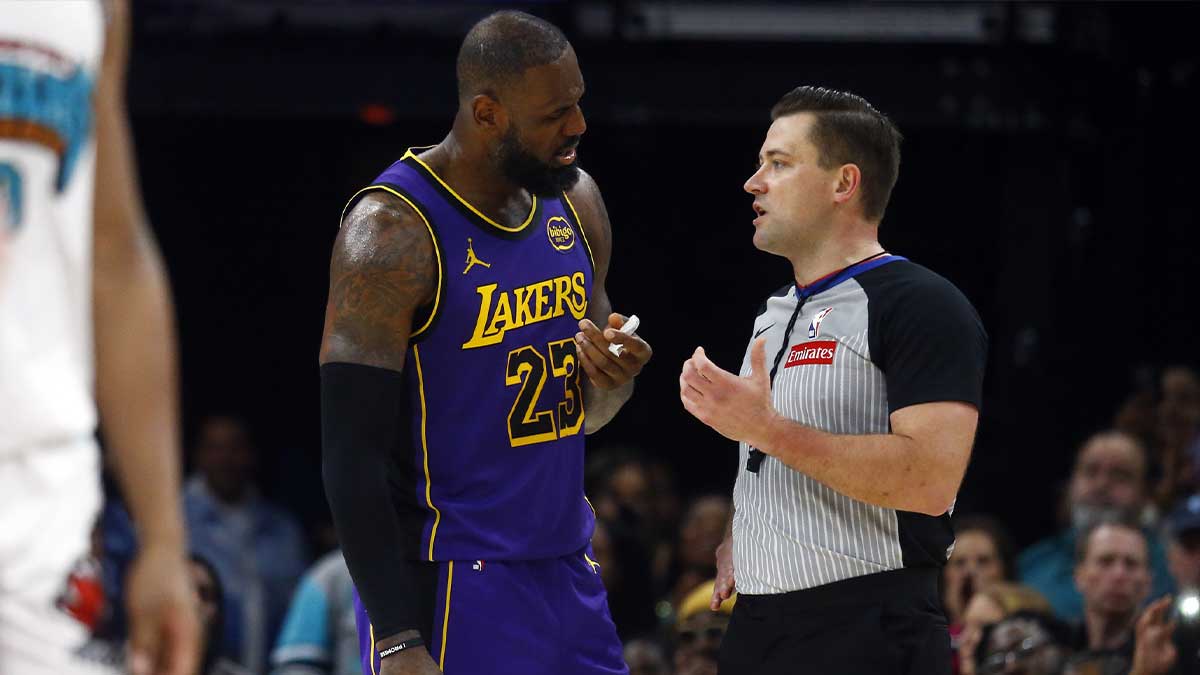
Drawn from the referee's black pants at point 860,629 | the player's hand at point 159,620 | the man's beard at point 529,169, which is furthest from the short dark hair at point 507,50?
the player's hand at point 159,620

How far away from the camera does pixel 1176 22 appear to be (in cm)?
834

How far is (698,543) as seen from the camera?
7410 millimetres

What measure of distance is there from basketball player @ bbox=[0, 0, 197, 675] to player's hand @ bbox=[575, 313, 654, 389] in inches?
62.0

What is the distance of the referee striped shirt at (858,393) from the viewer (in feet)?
11.2

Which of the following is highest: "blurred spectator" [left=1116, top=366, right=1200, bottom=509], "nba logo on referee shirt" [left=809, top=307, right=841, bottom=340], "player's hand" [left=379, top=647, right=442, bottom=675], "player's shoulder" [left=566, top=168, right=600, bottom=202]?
"player's shoulder" [left=566, top=168, right=600, bottom=202]

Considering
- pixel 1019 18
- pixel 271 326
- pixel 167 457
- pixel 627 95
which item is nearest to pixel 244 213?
pixel 271 326

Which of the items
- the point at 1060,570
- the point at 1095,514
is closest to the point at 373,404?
the point at 1095,514

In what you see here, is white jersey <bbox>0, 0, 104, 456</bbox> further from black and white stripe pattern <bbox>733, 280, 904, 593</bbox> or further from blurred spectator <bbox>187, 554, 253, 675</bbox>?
blurred spectator <bbox>187, 554, 253, 675</bbox>

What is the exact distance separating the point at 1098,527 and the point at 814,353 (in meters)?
3.10

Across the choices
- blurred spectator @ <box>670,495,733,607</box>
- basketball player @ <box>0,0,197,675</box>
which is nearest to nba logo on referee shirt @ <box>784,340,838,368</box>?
basketball player @ <box>0,0,197,675</box>

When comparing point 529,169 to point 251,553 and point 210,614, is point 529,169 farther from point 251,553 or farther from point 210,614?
point 251,553

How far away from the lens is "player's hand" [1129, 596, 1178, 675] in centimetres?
522

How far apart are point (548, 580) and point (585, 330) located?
567 mm

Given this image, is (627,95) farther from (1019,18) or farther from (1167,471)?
(1167,471)
